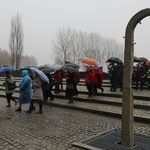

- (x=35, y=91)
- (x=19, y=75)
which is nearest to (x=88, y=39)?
(x=19, y=75)

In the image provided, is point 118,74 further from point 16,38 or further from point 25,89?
point 16,38

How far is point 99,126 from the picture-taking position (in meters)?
7.61

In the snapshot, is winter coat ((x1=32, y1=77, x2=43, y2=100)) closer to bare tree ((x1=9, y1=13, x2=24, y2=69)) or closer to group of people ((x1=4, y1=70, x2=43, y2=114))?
group of people ((x1=4, y1=70, x2=43, y2=114))

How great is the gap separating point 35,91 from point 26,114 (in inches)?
36.0

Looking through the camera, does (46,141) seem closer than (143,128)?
Yes

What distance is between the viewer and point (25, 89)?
392 inches

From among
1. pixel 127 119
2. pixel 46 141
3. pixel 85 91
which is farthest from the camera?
pixel 85 91

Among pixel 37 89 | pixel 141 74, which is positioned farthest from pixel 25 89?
pixel 141 74

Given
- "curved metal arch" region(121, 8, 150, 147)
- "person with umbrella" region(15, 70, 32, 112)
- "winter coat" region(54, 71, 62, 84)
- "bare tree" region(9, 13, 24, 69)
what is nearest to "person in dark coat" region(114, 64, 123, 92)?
"winter coat" region(54, 71, 62, 84)

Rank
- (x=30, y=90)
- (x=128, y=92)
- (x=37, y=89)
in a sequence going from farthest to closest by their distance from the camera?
(x=30, y=90) → (x=37, y=89) → (x=128, y=92)

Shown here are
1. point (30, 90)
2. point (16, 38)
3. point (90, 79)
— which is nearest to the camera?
point (30, 90)

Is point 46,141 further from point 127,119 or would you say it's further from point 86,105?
point 86,105

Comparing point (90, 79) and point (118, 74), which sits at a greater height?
point (118, 74)

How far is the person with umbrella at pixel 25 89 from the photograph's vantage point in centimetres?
985
